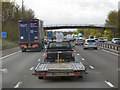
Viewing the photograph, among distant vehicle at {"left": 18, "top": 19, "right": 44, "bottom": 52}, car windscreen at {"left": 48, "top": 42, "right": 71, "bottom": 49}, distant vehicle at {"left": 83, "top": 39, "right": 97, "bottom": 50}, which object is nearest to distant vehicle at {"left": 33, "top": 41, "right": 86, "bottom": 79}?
car windscreen at {"left": 48, "top": 42, "right": 71, "bottom": 49}

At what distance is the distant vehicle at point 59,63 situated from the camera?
36.8 ft

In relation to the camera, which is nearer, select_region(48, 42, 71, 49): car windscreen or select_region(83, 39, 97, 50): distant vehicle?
select_region(48, 42, 71, 49): car windscreen

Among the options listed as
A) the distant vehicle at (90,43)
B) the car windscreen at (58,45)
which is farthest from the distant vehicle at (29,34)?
the car windscreen at (58,45)

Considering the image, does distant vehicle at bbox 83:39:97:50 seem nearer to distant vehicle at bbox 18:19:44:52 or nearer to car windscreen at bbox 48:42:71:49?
distant vehicle at bbox 18:19:44:52

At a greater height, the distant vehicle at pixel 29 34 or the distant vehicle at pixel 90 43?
the distant vehicle at pixel 29 34

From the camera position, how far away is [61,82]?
1116cm

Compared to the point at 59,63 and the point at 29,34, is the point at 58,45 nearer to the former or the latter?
the point at 59,63

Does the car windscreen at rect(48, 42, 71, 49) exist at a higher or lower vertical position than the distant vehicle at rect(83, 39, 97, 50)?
higher

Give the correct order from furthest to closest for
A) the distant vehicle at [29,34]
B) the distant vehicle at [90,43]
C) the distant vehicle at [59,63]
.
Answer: the distant vehicle at [90,43] → the distant vehicle at [29,34] → the distant vehicle at [59,63]

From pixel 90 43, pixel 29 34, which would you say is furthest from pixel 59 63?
pixel 90 43

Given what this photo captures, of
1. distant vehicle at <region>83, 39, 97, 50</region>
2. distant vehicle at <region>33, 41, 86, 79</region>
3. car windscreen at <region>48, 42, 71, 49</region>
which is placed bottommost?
distant vehicle at <region>83, 39, 97, 50</region>

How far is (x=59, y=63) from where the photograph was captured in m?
13.6

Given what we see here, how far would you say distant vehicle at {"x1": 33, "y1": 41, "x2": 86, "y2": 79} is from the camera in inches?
441

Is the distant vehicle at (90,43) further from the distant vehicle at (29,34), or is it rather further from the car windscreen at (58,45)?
the car windscreen at (58,45)
